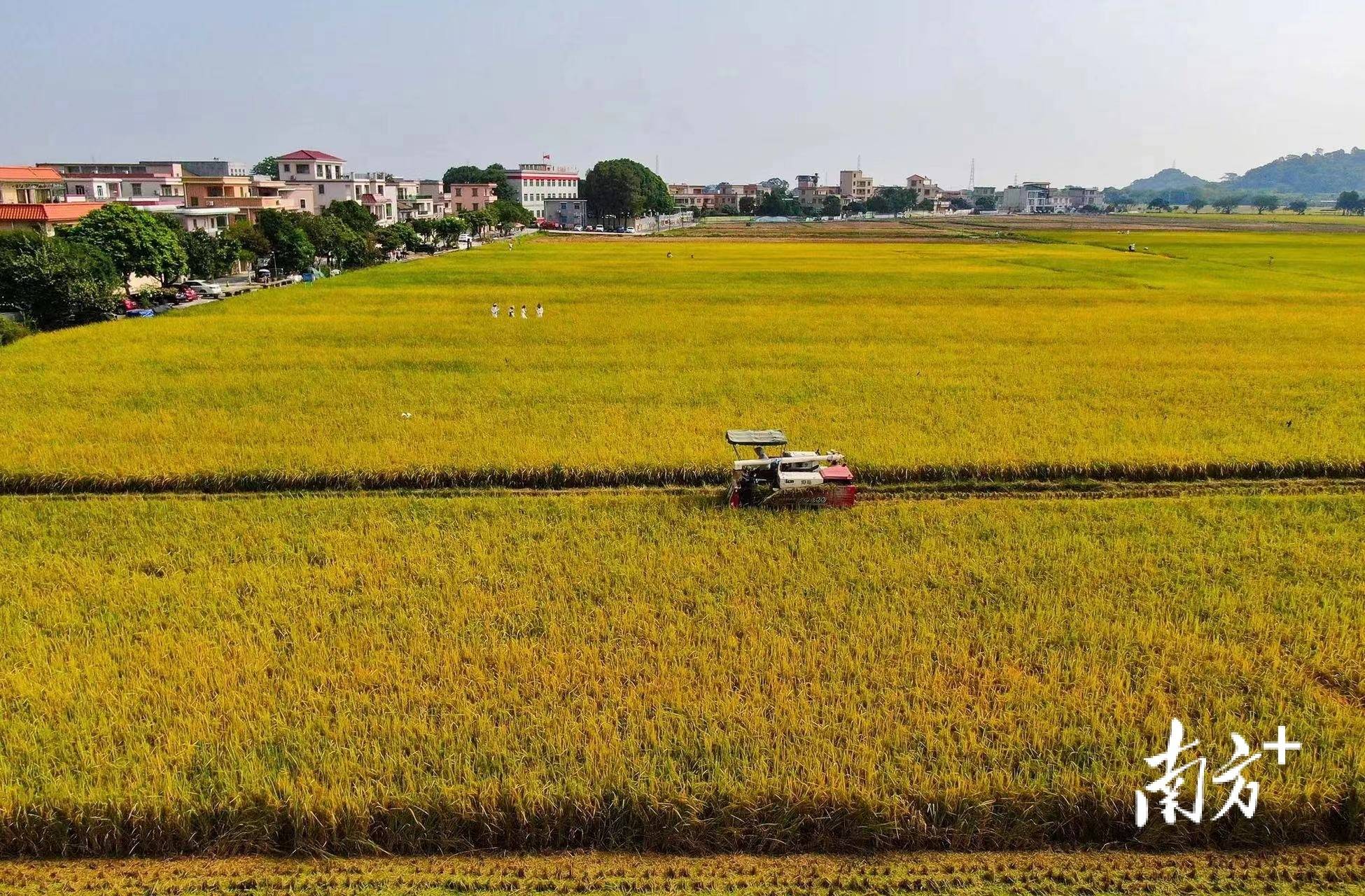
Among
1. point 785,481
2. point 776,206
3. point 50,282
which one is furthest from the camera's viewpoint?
point 776,206

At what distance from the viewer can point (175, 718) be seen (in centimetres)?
583

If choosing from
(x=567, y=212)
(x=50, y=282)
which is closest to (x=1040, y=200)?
(x=567, y=212)

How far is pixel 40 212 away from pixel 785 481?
34157 mm

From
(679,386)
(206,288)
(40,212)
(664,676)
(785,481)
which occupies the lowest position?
(664,676)

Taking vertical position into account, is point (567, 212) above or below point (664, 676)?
above

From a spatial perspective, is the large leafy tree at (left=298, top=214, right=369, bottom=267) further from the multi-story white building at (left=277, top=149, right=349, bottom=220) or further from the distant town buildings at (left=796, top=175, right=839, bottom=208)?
the distant town buildings at (left=796, top=175, right=839, bottom=208)

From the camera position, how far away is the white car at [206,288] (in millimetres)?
35625

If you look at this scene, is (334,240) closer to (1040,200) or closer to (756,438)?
(756,438)

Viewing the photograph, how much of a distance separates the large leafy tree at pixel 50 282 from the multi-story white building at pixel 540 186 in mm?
88349

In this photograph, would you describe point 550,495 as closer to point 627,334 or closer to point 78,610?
point 78,610

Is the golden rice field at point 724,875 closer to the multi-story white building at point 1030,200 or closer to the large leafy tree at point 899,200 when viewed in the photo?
the large leafy tree at point 899,200

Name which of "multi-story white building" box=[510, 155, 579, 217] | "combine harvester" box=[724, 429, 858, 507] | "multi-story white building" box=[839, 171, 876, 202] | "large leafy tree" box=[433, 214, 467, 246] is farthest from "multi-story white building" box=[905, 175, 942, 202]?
"combine harvester" box=[724, 429, 858, 507]

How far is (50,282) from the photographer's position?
25281mm

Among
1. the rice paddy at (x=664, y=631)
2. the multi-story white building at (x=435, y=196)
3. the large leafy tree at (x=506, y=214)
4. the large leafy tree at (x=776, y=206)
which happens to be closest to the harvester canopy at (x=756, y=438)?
the rice paddy at (x=664, y=631)
